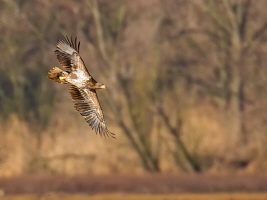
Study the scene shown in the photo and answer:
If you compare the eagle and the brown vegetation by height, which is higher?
the eagle

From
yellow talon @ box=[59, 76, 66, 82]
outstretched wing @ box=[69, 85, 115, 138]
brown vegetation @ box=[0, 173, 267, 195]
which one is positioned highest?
yellow talon @ box=[59, 76, 66, 82]

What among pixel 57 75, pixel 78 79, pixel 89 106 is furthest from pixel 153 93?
pixel 57 75

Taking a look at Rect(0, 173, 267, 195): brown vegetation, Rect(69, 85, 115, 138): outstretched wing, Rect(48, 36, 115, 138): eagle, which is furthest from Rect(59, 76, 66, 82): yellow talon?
Rect(0, 173, 267, 195): brown vegetation

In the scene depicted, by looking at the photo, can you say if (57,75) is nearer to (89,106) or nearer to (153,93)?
(89,106)

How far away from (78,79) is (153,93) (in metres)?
11.2

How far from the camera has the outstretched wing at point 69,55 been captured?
41.9ft

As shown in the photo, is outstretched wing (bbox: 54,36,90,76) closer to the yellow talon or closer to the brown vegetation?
the yellow talon

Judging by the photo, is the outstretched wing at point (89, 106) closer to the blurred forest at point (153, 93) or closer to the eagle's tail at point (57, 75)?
the eagle's tail at point (57, 75)

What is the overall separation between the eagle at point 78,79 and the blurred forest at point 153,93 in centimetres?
996

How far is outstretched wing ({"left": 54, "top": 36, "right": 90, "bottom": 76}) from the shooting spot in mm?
12758

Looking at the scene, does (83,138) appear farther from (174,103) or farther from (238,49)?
(238,49)

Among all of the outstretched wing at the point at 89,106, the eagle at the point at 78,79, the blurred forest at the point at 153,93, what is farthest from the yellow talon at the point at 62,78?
the blurred forest at the point at 153,93

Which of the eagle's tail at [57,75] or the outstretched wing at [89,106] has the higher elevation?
the eagle's tail at [57,75]

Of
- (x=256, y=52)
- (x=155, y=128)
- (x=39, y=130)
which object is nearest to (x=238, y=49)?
(x=256, y=52)
